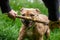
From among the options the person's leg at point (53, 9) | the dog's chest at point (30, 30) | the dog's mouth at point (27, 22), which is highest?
the person's leg at point (53, 9)

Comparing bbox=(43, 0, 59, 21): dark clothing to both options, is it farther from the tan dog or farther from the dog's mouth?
the tan dog

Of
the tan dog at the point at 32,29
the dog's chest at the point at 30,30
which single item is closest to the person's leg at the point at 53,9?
the tan dog at the point at 32,29

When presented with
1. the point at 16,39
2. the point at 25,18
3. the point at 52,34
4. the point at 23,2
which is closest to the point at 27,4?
the point at 23,2

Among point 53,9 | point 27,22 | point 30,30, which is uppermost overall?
point 53,9

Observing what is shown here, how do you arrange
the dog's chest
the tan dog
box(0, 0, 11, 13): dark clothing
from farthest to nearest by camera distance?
1. the dog's chest
2. the tan dog
3. box(0, 0, 11, 13): dark clothing

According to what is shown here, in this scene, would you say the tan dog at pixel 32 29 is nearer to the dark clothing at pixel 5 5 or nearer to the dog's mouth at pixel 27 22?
the dog's mouth at pixel 27 22

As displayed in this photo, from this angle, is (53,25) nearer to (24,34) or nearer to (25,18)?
(25,18)

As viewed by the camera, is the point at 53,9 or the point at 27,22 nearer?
the point at 53,9

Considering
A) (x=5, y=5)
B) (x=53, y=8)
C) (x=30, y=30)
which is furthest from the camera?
(x=30, y=30)

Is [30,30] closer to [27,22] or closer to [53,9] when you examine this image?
[27,22]

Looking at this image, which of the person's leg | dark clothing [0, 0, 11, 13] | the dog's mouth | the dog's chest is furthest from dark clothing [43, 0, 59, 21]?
the dog's chest

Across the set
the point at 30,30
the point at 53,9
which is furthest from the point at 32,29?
the point at 53,9

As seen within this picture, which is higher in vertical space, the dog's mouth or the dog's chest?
the dog's mouth

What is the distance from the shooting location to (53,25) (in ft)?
13.4
